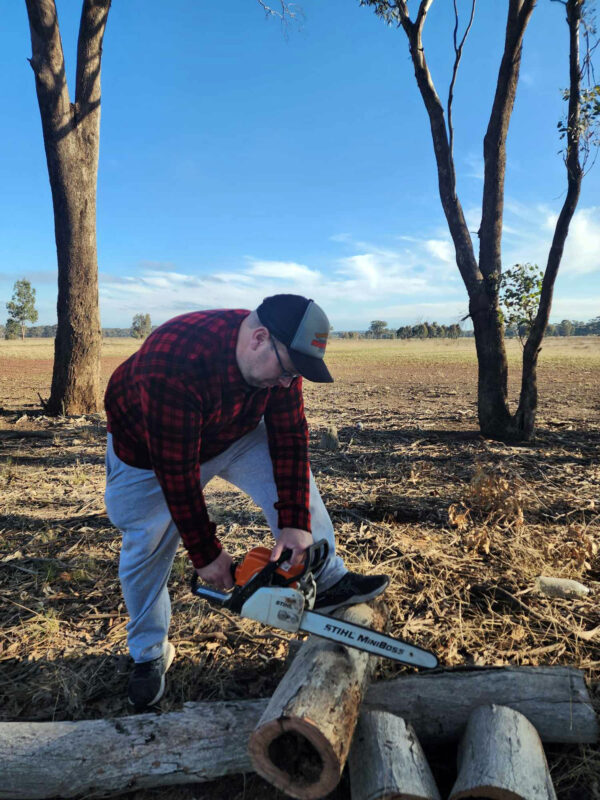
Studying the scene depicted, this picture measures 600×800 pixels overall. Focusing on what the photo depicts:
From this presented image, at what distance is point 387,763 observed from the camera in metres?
1.67

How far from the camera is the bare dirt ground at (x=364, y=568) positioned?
2.43 meters

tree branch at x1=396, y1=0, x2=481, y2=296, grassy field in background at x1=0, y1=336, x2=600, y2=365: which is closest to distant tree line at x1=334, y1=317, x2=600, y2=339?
grassy field in background at x1=0, y1=336, x2=600, y2=365

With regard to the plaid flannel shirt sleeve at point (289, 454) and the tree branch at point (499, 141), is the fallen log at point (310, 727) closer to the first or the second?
the plaid flannel shirt sleeve at point (289, 454)

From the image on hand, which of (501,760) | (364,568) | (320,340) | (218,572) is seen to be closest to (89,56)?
(320,340)

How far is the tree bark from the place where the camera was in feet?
27.1

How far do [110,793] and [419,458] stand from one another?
16.7 feet

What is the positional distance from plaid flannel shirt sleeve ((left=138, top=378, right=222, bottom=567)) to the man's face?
270 millimetres

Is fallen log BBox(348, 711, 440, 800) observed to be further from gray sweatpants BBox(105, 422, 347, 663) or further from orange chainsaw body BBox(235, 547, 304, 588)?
gray sweatpants BBox(105, 422, 347, 663)

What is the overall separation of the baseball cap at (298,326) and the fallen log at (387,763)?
1.39 meters

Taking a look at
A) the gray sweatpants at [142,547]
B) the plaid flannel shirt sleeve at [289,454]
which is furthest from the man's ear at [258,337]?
the gray sweatpants at [142,547]

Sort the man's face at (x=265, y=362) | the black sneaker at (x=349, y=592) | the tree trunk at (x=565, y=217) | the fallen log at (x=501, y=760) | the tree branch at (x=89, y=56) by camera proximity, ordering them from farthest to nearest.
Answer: the tree branch at (x=89, y=56), the tree trunk at (x=565, y=217), the black sneaker at (x=349, y=592), the man's face at (x=265, y=362), the fallen log at (x=501, y=760)

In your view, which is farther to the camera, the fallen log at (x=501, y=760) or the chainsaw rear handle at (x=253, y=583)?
the chainsaw rear handle at (x=253, y=583)

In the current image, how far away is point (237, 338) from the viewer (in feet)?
7.09

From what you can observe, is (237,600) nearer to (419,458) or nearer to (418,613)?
(418,613)
